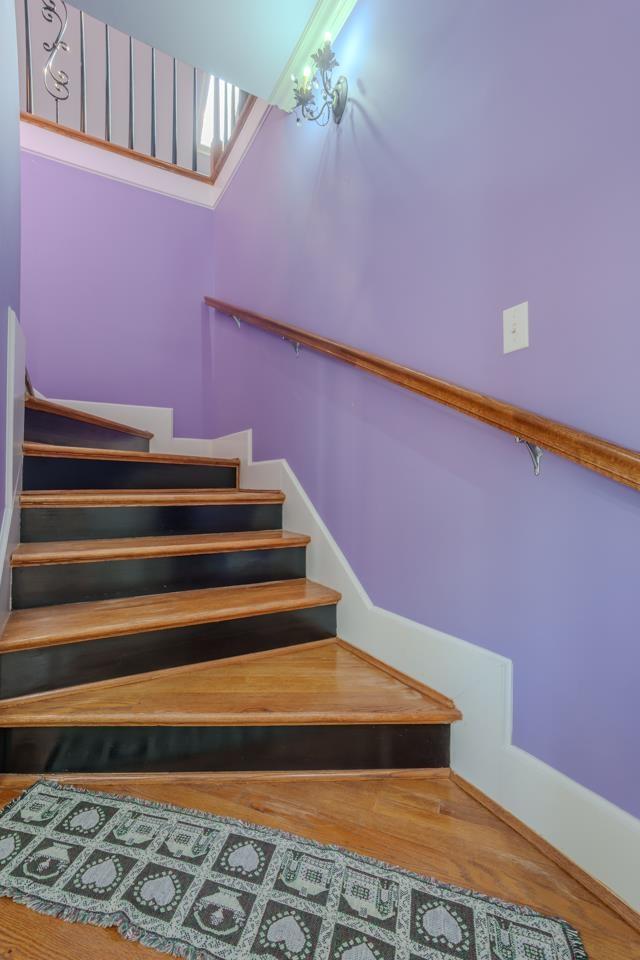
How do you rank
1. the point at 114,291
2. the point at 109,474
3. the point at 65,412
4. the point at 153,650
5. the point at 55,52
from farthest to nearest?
1. the point at 114,291
2. the point at 55,52
3. the point at 65,412
4. the point at 109,474
5. the point at 153,650

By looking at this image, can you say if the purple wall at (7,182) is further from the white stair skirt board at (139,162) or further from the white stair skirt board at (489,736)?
the white stair skirt board at (139,162)

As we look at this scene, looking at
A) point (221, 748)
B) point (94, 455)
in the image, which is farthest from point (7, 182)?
point (221, 748)

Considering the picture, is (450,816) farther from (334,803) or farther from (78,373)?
(78,373)

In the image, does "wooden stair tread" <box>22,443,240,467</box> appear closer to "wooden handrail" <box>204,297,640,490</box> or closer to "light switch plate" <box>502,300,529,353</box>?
"wooden handrail" <box>204,297,640,490</box>

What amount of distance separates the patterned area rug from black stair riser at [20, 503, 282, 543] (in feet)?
2.57

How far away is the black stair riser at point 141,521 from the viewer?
4.58 feet

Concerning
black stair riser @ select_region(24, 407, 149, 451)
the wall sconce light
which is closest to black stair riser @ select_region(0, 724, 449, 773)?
black stair riser @ select_region(24, 407, 149, 451)

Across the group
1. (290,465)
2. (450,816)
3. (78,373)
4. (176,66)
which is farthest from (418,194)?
(176,66)

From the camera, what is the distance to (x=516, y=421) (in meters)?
0.88

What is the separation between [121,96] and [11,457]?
10.8 feet

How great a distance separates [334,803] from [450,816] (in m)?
0.25

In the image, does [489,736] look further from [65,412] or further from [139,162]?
[139,162]

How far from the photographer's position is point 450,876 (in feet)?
2.60

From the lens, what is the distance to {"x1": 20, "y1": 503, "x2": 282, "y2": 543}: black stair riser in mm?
1397
